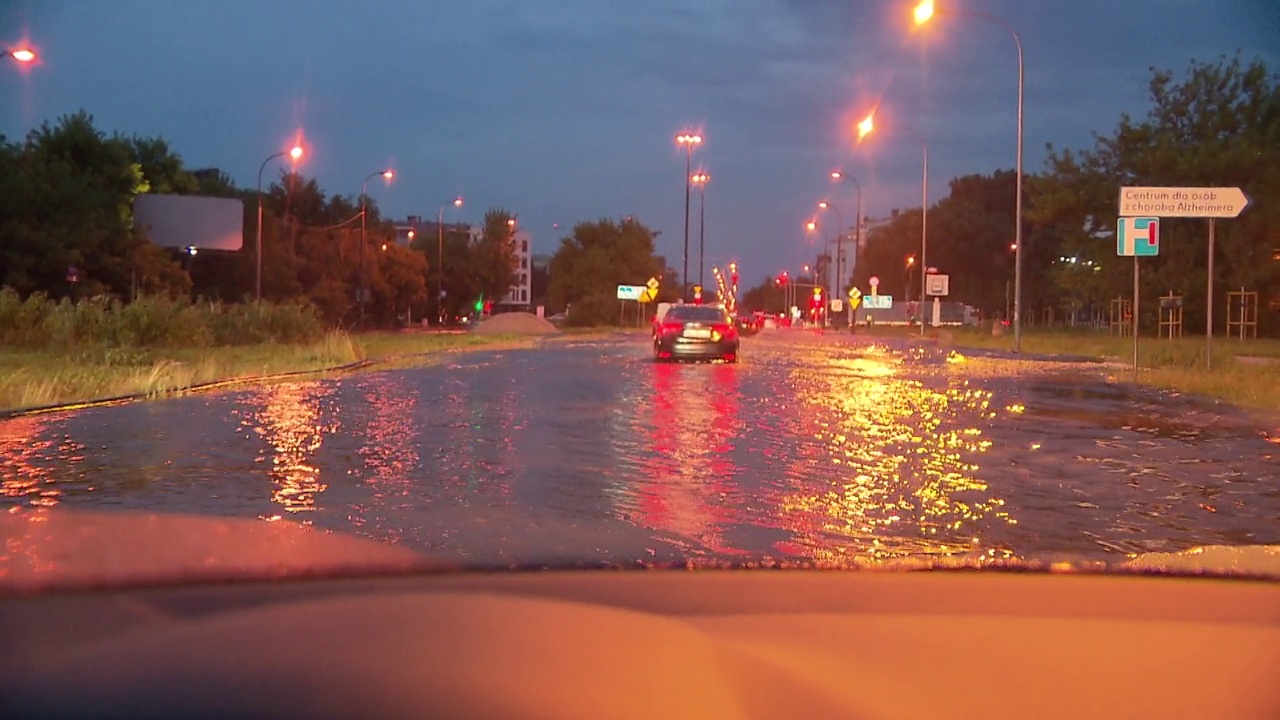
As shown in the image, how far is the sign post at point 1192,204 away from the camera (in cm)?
2655

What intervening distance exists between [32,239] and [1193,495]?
4918cm

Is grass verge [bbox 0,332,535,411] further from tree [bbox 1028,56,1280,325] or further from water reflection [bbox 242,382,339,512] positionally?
tree [bbox 1028,56,1280,325]

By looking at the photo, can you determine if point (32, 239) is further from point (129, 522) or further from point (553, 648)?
point (553, 648)

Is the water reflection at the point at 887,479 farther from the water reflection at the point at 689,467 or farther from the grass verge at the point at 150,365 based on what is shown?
the grass verge at the point at 150,365

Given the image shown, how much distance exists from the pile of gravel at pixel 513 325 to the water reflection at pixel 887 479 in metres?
47.4

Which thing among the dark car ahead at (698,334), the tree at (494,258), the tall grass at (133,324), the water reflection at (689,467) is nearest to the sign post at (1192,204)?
the dark car ahead at (698,334)

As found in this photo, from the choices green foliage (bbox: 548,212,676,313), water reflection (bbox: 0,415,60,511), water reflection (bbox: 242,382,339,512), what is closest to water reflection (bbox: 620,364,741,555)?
water reflection (bbox: 242,382,339,512)

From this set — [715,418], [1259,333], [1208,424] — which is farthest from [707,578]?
[1259,333]

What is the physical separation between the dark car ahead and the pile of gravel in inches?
1337

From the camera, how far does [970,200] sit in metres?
109

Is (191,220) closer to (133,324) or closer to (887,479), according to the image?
(133,324)

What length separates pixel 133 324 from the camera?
37.0 m

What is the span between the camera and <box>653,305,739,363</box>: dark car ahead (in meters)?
33.0

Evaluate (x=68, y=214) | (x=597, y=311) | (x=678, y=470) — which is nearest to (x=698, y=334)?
(x=678, y=470)
